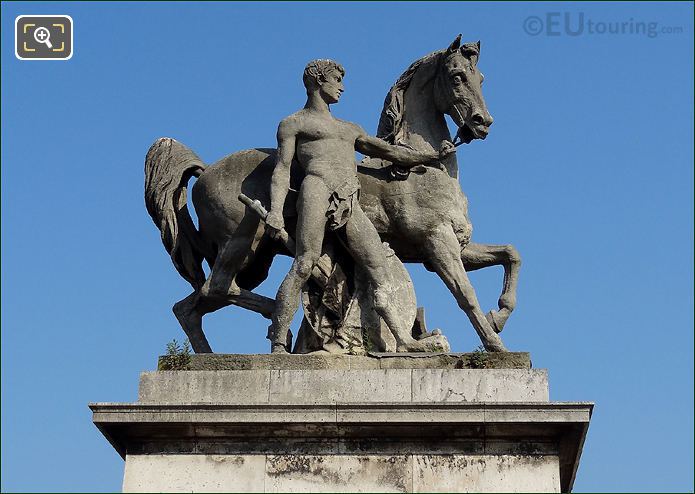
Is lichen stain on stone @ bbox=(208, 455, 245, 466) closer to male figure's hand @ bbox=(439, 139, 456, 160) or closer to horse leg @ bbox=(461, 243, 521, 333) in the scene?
horse leg @ bbox=(461, 243, 521, 333)

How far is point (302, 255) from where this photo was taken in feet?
54.3

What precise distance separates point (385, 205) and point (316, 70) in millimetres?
1770

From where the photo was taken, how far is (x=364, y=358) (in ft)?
52.7

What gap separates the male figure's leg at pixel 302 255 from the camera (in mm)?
16438

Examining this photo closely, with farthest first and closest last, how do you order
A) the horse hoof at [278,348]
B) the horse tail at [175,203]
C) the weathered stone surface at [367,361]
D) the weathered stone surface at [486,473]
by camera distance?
1. the horse tail at [175,203]
2. the horse hoof at [278,348]
3. the weathered stone surface at [367,361]
4. the weathered stone surface at [486,473]

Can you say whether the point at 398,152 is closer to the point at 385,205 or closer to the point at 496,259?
the point at 385,205

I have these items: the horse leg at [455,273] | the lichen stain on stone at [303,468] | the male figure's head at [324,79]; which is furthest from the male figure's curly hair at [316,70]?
the lichen stain on stone at [303,468]

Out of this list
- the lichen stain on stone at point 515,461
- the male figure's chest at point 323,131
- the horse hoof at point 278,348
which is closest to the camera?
the lichen stain on stone at point 515,461

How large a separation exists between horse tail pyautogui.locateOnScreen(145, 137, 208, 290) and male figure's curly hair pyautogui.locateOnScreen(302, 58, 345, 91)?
1.81 metres

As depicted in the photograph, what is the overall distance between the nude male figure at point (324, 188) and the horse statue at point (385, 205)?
0.37m

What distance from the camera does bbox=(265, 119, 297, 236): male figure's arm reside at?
16562mm

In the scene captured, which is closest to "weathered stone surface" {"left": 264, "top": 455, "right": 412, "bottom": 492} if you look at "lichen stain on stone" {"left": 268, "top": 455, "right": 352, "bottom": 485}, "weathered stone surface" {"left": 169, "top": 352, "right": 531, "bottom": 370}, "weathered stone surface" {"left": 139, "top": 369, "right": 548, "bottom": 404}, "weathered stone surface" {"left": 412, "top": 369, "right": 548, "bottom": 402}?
"lichen stain on stone" {"left": 268, "top": 455, "right": 352, "bottom": 485}

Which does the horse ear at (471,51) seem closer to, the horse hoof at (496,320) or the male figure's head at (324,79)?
the male figure's head at (324,79)

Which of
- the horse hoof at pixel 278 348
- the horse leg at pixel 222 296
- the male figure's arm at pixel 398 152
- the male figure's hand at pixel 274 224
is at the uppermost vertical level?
the male figure's arm at pixel 398 152
